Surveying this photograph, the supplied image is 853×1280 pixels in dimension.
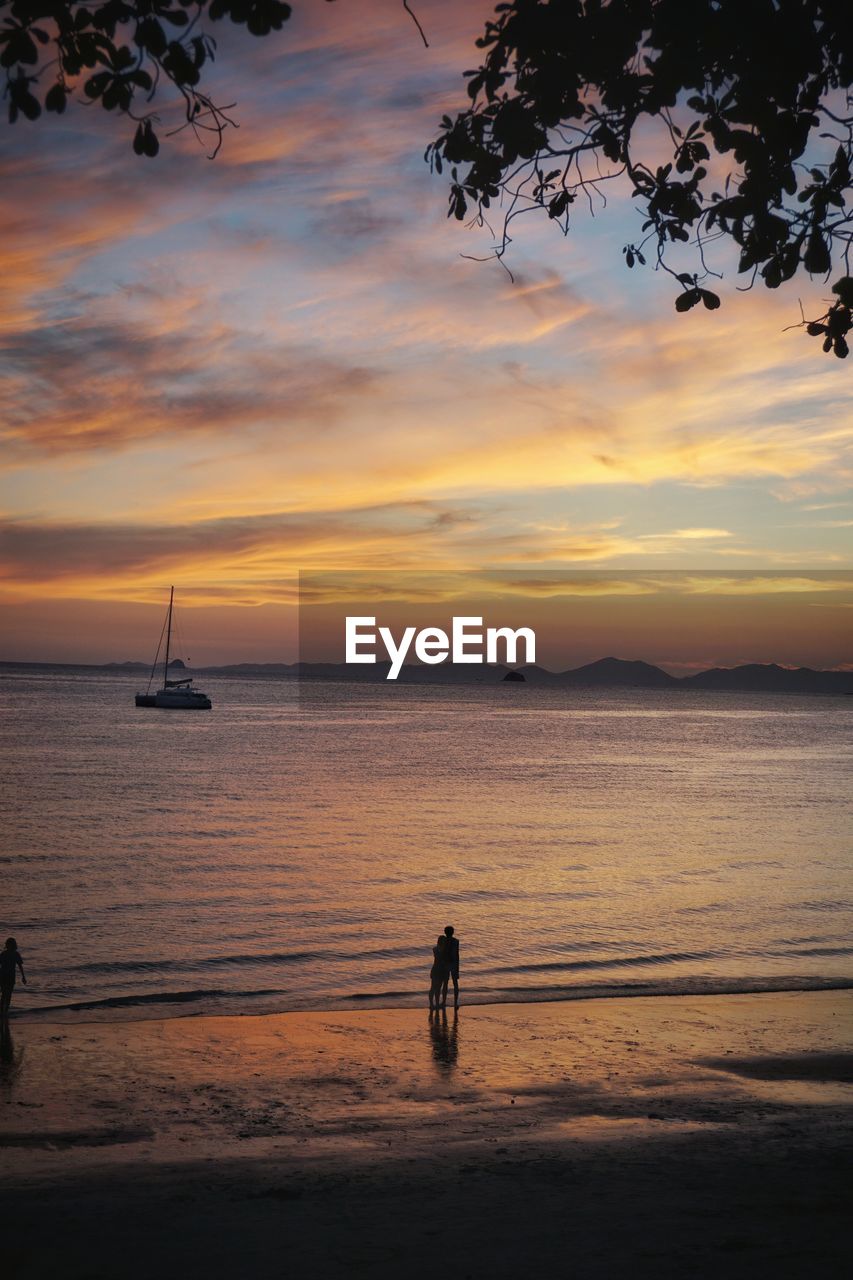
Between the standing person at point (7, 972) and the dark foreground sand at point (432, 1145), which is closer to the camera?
the dark foreground sand at point (432, 1145)

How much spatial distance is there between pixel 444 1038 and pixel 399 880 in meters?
16.9

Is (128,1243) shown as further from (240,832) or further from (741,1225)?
(240,832)

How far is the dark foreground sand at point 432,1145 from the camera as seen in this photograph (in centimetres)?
943

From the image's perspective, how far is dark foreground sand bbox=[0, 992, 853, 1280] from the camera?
9430 millimetres

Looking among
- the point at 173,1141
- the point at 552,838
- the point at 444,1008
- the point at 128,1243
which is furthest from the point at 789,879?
the point at 128,1243

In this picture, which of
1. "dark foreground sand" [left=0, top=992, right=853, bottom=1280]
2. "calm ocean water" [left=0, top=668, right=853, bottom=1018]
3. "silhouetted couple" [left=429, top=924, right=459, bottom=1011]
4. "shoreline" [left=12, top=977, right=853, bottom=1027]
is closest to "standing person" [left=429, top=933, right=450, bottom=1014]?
"silhouetted couple" [left=429, top=924, right=459, bottom=1011]

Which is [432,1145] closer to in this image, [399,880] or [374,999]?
[374,999]

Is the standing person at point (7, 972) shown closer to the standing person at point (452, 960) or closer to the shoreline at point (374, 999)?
the shoreline at point (374, 999)

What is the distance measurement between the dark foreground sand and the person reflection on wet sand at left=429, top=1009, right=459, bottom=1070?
6 cm

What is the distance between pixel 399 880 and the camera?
35.1m

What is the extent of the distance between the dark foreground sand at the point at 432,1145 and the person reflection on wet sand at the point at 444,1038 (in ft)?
0.21

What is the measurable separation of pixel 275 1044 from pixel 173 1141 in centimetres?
494

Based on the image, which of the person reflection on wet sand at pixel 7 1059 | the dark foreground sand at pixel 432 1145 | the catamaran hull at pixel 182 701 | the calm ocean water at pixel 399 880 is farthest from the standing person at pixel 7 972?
the catamaran hull at pixel 182 701

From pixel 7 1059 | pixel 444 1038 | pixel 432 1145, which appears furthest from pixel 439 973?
pixel 7 1059
